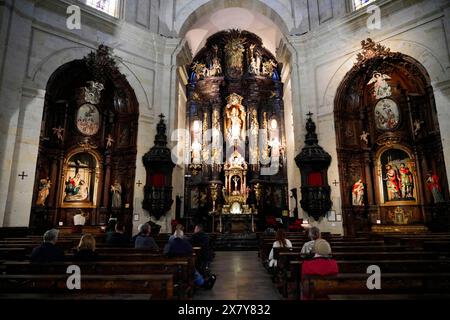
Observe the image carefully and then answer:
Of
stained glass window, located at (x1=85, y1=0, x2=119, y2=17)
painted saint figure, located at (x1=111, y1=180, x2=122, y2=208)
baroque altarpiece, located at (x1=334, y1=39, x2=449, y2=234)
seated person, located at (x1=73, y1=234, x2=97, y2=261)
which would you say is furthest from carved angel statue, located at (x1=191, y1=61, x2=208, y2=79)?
seated person, located at (x1=73, y1=234, x2=97, y2=261)

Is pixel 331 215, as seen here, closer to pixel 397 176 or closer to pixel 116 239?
pixel 397 176

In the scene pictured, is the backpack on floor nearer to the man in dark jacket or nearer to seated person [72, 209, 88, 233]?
the man in dark jacket

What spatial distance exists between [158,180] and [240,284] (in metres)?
7.15

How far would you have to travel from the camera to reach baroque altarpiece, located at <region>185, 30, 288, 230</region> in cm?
1642

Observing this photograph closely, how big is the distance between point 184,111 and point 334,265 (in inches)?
631

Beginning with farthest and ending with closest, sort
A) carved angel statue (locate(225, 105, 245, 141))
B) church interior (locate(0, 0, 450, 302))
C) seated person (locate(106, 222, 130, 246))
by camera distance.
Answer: carved angel statue (locate(225, 105, 245, 141)), church interior (locate(0, 0, 450, 302)), seated person (locate(106, 222, 130, 246))

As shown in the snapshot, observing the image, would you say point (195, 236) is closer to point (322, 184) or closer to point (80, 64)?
point (322, 184)

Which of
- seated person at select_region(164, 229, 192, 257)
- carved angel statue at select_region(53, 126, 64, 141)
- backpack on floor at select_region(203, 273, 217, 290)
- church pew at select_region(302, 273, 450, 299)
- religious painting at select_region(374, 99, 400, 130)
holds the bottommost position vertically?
backpack on floor at select_region(203, 273, 217, 290)

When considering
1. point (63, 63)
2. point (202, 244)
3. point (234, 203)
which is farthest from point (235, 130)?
point (202, 244)

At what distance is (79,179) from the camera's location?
12289 millimetres

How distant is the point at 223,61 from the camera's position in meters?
19.4

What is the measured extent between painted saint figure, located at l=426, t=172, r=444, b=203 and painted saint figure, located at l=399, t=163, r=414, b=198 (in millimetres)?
959

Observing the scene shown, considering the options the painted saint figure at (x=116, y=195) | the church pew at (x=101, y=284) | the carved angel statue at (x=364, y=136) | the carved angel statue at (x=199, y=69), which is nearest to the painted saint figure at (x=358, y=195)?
the carved angel statue at (x=364, y=136)

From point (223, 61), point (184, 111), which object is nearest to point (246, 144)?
point (184, 111)
